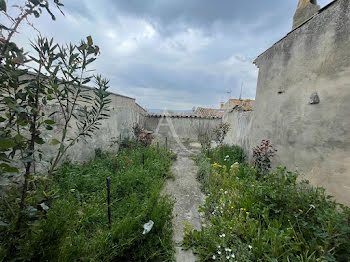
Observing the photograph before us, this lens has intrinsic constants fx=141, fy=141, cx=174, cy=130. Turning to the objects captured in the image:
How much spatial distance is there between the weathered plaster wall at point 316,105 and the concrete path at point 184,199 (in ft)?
7.37

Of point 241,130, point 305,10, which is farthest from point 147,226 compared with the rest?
point 305,10

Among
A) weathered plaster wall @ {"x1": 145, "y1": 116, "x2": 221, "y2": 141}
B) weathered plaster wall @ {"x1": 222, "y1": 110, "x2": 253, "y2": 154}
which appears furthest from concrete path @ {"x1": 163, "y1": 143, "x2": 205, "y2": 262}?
weathered plaster wall @ {"x1": 145, "y1": 116, "x2": 221, "y2": 141}

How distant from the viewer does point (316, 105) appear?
2.61 metres

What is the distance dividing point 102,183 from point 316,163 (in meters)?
4.28

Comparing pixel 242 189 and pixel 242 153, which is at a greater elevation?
pixel 242 153

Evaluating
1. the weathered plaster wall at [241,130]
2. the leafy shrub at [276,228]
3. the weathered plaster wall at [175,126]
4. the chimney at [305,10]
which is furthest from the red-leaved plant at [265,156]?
the weathered plaster wall at [175,126]

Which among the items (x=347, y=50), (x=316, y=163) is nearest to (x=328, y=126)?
(x=316, y=163)

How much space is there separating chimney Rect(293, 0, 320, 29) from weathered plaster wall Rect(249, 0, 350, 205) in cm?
46

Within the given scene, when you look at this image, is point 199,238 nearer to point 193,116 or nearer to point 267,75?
point 267,75

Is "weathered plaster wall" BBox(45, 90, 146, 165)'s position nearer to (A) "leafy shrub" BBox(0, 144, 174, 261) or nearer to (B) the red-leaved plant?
(A) "leafy shrub" BBox(0, 144, 174, 261)

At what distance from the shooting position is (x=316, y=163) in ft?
8.36

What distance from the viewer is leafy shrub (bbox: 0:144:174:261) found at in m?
1.15

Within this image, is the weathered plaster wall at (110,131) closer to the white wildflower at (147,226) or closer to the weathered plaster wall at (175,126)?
the white wildflower at (147,226)

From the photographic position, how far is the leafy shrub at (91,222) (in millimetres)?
1151
